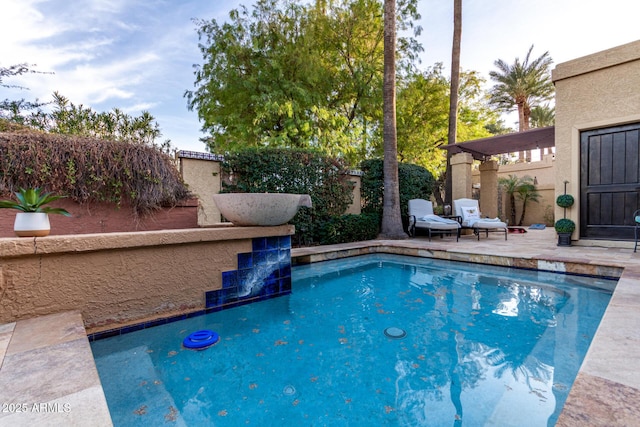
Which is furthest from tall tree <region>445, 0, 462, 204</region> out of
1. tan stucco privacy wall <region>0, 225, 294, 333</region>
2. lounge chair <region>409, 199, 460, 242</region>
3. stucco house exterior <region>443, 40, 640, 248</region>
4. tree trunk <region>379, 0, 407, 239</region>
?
tan stucco privacy wall <region>0, 225, 294, 333</region>

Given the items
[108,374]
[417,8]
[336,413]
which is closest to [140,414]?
[108,374]

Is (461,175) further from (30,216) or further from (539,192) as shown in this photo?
(30,216)

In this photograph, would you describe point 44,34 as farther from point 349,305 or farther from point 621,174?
point 621,174

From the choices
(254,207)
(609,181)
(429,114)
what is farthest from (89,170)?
(429,114)

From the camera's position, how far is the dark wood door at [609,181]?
16.9ft

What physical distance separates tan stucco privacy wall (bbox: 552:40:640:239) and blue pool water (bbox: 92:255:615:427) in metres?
3.43

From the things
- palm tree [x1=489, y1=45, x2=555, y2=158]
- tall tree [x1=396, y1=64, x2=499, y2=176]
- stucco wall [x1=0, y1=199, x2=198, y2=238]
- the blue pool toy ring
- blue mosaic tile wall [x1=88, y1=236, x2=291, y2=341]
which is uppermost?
palm tree [x1=489, y1=45, x2=555, y2=158]

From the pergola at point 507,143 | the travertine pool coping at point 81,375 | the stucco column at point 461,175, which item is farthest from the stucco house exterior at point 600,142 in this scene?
the travertine pool coping at point 81,375

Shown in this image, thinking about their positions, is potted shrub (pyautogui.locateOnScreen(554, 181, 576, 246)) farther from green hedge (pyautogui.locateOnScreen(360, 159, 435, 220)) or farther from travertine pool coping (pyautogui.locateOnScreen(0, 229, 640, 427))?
travertine pool coping (pyautogui.locateOnScreen(0, 229, 640, 427))

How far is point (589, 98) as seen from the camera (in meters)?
5.45

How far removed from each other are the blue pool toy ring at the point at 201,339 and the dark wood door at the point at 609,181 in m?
6.95

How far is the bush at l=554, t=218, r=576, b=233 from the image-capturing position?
5.59 m

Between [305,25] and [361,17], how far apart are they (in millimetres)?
1965

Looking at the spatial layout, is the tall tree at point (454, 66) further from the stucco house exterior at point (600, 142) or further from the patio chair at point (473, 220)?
the stucco house exterior at point (600, 142)
